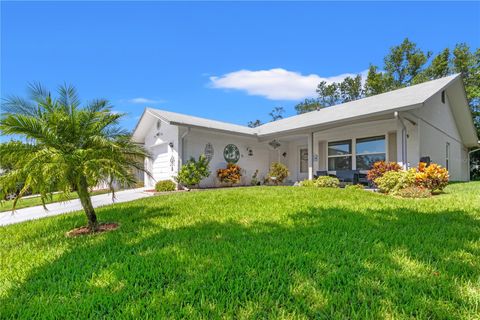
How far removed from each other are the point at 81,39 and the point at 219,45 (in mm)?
6822

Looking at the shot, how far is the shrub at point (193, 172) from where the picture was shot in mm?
11555

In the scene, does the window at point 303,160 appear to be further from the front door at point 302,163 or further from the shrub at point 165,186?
the shrub at point 165,186

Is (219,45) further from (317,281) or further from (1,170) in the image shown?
(317,281)

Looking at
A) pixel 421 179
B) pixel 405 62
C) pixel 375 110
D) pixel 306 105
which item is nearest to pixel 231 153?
pixel 375 110

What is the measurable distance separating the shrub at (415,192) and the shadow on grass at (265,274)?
333 cm

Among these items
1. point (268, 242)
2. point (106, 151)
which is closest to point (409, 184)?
point (268, 242)

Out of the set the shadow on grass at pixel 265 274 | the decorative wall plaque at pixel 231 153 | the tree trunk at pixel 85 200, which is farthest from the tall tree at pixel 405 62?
the tree trunk at pixel 85 200

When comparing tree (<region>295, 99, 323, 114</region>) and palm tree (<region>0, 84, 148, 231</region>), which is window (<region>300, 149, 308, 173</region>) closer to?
palm tree (<region>0, 84, 148, 231</region>)

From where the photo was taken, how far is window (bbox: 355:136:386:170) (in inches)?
449

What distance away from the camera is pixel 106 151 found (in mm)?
4863

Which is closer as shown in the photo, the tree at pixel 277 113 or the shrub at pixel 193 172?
the shrub at pixel 193 172

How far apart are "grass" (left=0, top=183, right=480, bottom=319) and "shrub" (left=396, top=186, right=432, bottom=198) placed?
237 cm

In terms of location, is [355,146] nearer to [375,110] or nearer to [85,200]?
[375,110]

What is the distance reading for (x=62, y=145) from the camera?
4.70 meters
